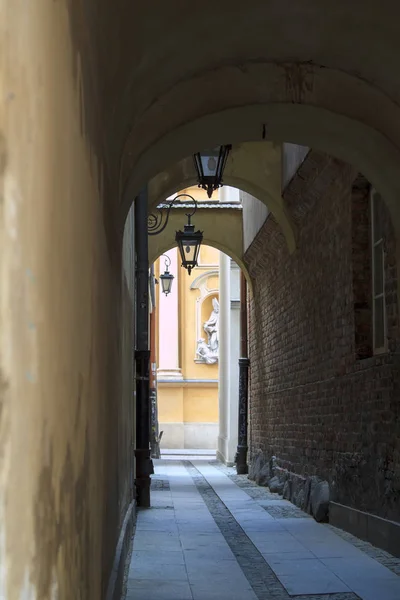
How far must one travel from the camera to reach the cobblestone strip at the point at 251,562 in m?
5.09

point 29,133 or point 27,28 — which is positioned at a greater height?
point 27,28

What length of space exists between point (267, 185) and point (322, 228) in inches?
94.6

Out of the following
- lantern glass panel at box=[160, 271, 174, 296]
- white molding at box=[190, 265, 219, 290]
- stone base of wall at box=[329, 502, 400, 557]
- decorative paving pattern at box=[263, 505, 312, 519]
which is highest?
white molding at box=[190, 265, 219, 290]

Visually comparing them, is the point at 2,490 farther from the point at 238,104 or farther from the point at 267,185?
the point at 267,185

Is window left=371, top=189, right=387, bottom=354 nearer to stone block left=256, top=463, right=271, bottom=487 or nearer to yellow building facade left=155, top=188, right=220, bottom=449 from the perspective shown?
stone block left=256, top=463, right=271, bottom=487

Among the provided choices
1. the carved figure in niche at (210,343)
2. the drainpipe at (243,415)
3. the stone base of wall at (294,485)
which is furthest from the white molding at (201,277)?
the stone base of wall at (294,485)

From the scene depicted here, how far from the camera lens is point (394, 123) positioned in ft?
18.7

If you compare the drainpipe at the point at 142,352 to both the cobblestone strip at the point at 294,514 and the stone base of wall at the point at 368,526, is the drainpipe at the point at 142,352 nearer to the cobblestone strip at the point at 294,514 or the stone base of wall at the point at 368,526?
the cobblestone strip at the point at 294,514

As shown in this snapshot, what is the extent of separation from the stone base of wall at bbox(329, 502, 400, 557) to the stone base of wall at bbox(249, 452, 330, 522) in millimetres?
204

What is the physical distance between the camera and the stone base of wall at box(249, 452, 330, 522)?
8711 millimetres

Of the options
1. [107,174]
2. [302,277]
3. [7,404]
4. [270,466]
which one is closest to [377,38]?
[107,174]

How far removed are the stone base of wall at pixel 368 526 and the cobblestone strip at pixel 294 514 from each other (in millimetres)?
49

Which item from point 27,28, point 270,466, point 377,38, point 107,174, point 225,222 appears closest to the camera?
point 27,28

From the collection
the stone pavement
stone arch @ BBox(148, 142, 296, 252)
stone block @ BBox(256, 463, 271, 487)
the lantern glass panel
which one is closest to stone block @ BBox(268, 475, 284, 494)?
stone block @ BBox(256, 463, 271, 487)
